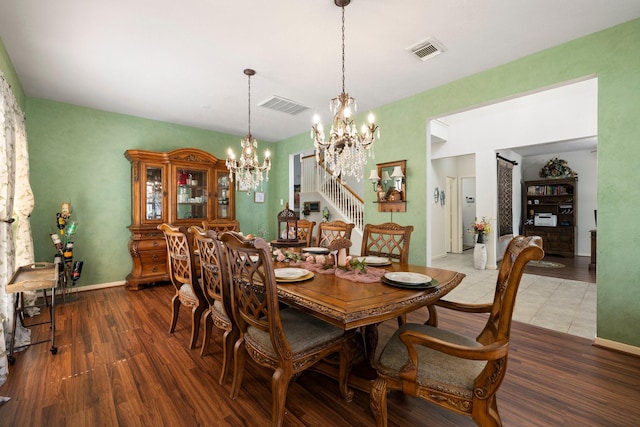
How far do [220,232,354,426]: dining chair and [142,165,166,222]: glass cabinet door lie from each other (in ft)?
11.2

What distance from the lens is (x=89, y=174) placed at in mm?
4203

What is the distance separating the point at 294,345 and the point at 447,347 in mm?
780

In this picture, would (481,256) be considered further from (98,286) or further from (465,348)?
(98,286)

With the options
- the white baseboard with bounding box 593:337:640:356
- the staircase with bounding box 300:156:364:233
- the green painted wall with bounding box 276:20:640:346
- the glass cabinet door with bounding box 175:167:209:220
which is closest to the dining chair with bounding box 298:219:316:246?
the glass cabinet door with bounding box 175:167:209:220

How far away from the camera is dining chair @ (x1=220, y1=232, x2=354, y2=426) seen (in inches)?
54.4

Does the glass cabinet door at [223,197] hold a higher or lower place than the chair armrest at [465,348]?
higher

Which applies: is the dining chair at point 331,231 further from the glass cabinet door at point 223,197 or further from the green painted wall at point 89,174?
the green painted wall at point 89,174

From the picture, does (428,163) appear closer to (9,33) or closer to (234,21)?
(234,21)

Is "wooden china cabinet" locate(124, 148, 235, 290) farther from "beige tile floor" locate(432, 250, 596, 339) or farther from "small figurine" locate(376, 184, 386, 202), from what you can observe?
"beige tile floor" locate(432, 250, 596, 339)

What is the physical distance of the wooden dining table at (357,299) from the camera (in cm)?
125

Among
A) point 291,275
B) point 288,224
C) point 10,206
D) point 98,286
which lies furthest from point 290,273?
point 98,286

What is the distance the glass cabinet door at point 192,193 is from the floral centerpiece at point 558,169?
8531 millimetres

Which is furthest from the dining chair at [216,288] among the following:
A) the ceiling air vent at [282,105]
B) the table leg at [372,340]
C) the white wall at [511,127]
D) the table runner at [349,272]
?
the white wall at [511,127]

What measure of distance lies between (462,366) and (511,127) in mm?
5859
